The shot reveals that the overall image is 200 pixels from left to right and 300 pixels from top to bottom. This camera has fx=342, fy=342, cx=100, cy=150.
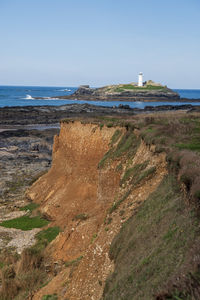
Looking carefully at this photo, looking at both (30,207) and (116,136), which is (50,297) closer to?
(116,136)

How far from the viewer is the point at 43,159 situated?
4806 cm

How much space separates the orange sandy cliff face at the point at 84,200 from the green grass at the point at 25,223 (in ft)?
2.31

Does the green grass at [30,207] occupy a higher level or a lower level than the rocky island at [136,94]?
lower

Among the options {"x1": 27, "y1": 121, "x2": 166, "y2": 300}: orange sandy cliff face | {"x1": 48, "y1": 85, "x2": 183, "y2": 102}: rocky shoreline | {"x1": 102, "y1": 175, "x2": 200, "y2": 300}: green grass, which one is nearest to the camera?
{"x1": 102, "y1": 175, "x2": 200, "y2": 300}: green grass

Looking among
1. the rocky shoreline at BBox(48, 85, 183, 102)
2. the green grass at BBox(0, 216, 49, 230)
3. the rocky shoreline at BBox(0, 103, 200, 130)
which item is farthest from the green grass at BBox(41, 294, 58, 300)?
the rocky shoreline at BBox(48, 85, 183, 102)

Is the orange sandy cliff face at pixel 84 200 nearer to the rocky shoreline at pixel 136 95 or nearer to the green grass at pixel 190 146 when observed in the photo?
the green grass at pixel 190 146

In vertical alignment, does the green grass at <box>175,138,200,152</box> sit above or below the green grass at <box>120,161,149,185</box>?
above

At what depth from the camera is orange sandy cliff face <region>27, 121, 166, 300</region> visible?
1222 cm

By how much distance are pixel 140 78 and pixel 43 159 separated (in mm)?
128519

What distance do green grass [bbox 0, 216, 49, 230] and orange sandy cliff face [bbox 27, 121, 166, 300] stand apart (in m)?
0.70

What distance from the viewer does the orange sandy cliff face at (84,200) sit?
12219 millimetres

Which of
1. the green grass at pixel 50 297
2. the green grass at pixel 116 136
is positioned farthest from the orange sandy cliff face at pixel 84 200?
the green grass at pixel 116 136

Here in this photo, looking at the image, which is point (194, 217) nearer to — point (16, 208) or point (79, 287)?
point (79, 287)

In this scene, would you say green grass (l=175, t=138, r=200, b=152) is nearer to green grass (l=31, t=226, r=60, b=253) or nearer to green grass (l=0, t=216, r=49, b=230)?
green grass (l=31, t=226, r=60, b=253)
